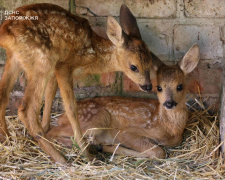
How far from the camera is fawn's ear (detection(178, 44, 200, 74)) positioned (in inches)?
129

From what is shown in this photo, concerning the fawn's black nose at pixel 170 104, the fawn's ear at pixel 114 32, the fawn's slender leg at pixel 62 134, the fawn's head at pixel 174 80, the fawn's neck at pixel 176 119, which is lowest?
the fawn's slender leg at pixel 62 134

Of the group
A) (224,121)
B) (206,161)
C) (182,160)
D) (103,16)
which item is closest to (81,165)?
(182,160)

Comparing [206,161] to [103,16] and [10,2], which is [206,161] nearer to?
[103,16]

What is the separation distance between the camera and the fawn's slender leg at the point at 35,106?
273 centimetres

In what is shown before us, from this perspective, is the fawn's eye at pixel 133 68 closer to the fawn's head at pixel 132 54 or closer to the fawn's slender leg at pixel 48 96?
the fawn's head at pixel 132 54

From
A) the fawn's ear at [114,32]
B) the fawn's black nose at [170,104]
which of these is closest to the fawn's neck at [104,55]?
the fawn's ear at [114,32]

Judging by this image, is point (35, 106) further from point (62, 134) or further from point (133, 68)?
point (133, 68)

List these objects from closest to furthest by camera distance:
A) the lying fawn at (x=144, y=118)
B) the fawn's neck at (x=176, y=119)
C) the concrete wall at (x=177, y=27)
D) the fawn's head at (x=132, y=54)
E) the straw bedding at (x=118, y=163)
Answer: the straw bedding at (x=118, y=163) → the fawn's head at (x=132, y=54) → the lying fawn at (x=144, y=118) → the fawn's neck at (x=176, y=119) → the concrete wall at (x=177, y=27)

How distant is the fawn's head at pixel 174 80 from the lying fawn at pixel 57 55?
29 centimetres

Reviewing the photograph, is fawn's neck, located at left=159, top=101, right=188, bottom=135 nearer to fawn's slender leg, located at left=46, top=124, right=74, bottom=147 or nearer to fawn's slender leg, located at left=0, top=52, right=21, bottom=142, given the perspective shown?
fawn's slender leg, located at left=46, top=124, right=74, bottom=147

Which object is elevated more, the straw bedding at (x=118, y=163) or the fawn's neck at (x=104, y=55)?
the fawn's neck at (x=104, y=55)

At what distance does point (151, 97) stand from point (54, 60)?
1623 millimetres

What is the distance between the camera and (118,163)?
298 centimetres

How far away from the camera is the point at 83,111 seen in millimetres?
3562
